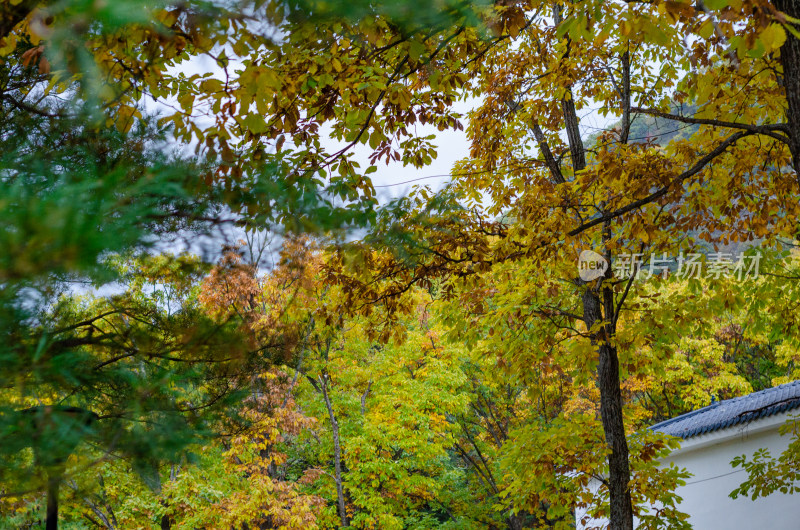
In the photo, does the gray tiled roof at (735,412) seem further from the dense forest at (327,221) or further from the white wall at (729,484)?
the dense forest at (327,221)

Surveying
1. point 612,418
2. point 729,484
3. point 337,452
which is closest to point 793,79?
point 612,418

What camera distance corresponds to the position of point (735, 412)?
9.30 metres

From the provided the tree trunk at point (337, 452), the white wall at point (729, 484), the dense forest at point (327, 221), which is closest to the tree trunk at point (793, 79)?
the dense forest at point (327, 221)

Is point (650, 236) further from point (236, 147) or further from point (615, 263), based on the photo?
point (236, 147)

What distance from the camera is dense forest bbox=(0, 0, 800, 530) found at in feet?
5.11

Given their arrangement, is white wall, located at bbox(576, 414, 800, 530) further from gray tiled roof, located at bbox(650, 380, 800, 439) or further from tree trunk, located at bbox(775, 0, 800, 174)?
tree trunk, located at bbox(775, 0, 800, 174)

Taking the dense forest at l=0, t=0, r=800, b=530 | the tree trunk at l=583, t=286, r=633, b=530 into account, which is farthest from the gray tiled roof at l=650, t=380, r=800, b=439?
the tree trunk at l=583, t=286, r=633, b=530

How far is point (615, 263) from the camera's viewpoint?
17.3 feet

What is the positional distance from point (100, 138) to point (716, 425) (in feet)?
31.2

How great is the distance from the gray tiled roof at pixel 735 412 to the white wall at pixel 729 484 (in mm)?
134

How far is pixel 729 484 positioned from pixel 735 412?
1.17 m

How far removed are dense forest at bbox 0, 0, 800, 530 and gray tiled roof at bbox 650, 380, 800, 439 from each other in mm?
966

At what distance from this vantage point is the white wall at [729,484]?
8.30 metres

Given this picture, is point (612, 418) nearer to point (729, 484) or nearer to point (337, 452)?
point (729, 484)
